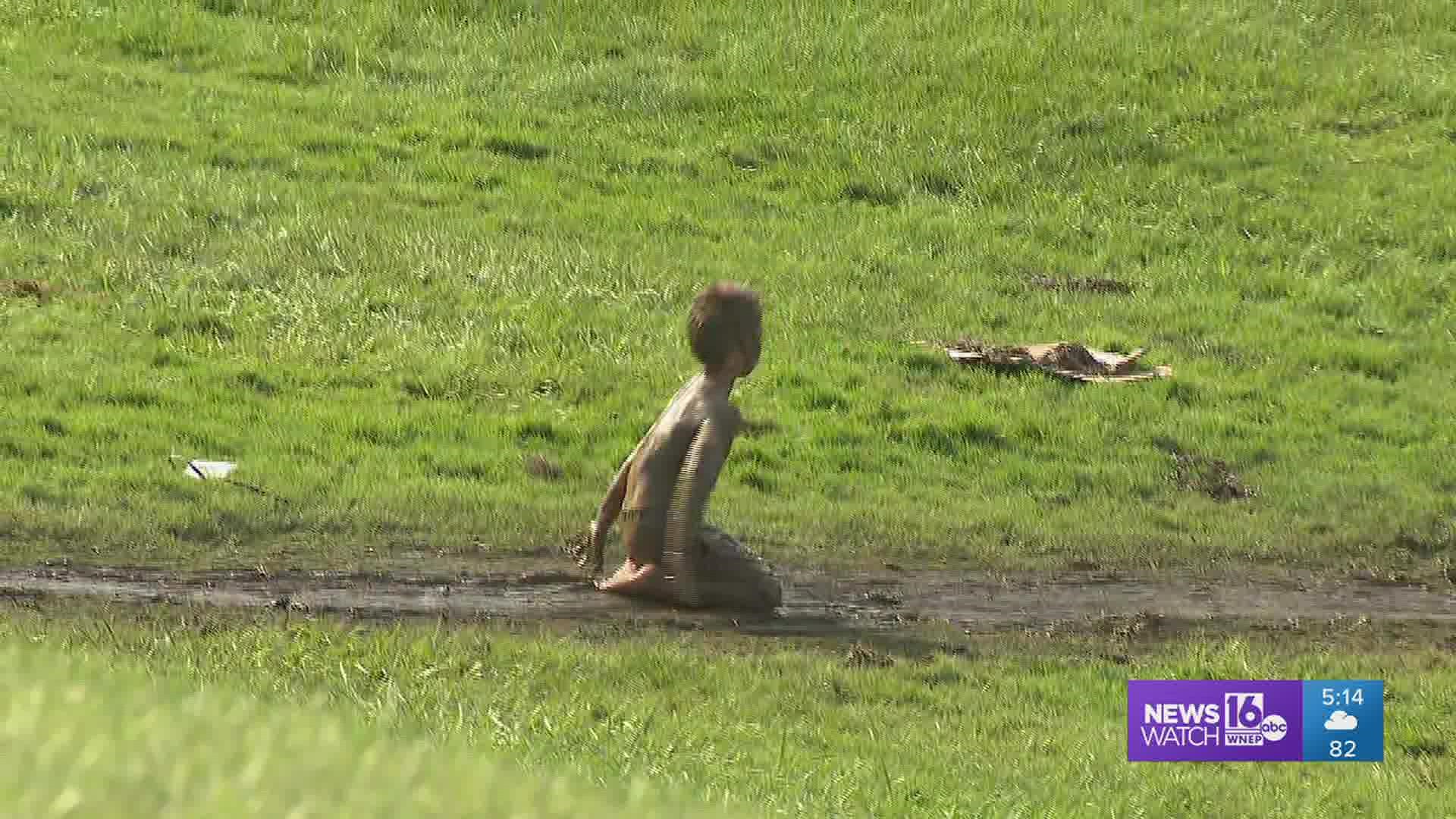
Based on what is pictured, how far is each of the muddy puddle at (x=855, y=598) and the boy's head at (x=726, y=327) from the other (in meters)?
1.27

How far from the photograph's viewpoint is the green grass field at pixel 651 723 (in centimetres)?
381

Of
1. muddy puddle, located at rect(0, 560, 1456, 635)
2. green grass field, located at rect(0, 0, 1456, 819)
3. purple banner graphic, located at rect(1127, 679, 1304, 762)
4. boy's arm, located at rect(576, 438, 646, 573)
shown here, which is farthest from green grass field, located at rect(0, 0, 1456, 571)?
purple banner graphic, located at rect(1127, 679, 1304, 762)

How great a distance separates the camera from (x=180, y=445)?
13.6 meters

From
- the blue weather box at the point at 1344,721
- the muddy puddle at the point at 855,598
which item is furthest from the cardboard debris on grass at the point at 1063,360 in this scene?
the blue weather box at the point at 1344,721

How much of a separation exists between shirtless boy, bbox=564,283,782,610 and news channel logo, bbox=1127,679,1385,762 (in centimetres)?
203

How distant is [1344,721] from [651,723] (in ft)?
10.4

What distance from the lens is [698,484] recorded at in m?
10.0

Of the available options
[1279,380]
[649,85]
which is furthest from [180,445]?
[649,85]

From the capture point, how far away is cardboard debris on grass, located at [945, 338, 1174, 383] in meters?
17.0

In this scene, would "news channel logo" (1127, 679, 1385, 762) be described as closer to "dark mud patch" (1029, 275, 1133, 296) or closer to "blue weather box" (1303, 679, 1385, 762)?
"blue weather box" (1303, 679, 1385, 762)

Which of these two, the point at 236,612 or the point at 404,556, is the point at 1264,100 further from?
the point at 236,612

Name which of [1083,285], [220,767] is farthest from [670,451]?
[1083,285]

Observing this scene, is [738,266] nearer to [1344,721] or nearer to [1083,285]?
[1083,285]

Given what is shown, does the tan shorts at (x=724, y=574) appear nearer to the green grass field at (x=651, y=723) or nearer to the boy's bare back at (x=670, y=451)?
the boy's bare back at (x=670, y=451)
